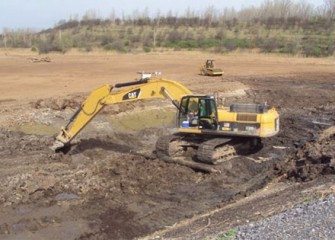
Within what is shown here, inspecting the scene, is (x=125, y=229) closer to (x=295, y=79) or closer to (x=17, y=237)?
(x=17, y=237)

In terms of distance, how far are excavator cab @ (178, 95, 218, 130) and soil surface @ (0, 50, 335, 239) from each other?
1264 millimetres

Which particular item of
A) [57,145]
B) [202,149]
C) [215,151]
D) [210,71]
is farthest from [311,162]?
[210,71]

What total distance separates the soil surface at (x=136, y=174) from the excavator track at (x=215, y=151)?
0.29 meters

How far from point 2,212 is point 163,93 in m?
5.70

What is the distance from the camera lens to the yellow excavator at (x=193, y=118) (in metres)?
15.1

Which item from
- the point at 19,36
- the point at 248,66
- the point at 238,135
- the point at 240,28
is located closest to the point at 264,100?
the point at 238,135

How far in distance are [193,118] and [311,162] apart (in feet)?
11.3

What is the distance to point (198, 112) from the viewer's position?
50.4 feet

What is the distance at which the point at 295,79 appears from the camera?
33.3m

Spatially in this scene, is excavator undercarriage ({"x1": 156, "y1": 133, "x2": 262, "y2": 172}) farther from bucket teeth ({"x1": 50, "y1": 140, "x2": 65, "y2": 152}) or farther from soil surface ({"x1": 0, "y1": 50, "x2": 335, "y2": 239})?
bucket teeth ({"x1": 50, "y1": 140, "x2": 65, "y2": 152})

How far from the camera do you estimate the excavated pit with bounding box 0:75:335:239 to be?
36.1 ft

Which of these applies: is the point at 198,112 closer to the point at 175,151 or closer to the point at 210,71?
the point at 175,151

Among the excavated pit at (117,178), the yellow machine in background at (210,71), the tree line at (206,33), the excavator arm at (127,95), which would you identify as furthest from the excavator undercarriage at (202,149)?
the tree line at (206,33)

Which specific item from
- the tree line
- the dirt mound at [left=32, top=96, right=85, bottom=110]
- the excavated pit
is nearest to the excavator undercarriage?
the excavated pit
